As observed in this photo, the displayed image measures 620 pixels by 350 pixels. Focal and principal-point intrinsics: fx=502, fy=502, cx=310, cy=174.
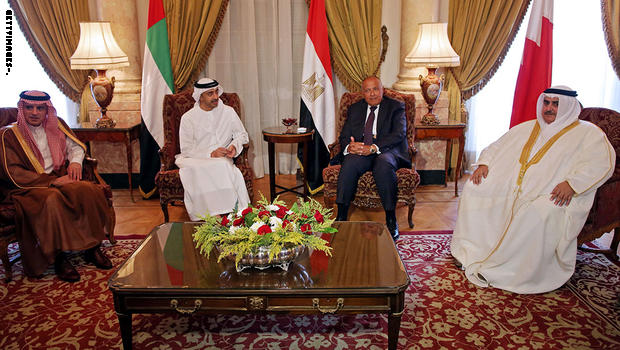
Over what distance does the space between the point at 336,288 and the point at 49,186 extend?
7.77ft

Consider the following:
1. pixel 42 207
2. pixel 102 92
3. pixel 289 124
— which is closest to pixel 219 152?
pixel 289 124

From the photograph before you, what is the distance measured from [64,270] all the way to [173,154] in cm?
142

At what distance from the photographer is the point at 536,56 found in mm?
5262

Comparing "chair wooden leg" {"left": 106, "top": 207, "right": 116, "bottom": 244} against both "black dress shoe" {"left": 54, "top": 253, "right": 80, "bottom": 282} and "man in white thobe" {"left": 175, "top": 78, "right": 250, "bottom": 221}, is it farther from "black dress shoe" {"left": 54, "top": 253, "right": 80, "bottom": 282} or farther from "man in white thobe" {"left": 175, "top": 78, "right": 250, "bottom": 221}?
"man in white thobe" {"left": 175, "top": 78, "right": 250, "bottom": 221}

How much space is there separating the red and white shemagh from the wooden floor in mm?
898

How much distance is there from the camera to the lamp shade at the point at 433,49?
16.0 feet

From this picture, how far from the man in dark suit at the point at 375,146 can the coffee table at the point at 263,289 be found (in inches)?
58.7

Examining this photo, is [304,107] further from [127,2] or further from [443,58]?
[127,2]

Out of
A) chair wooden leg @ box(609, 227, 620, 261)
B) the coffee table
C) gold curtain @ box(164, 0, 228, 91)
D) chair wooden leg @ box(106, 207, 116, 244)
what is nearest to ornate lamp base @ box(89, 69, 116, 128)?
gold curtain @ box(164, 0, 228, 91)

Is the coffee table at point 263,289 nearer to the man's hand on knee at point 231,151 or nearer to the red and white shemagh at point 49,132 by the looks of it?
the red and white shemagh at point 49,132

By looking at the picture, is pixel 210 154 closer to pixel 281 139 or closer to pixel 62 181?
pixel 281 139

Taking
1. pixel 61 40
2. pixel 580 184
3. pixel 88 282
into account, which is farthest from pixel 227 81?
pixel 580 184

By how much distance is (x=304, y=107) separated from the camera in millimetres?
5215

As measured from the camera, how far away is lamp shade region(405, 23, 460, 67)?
193 inches
